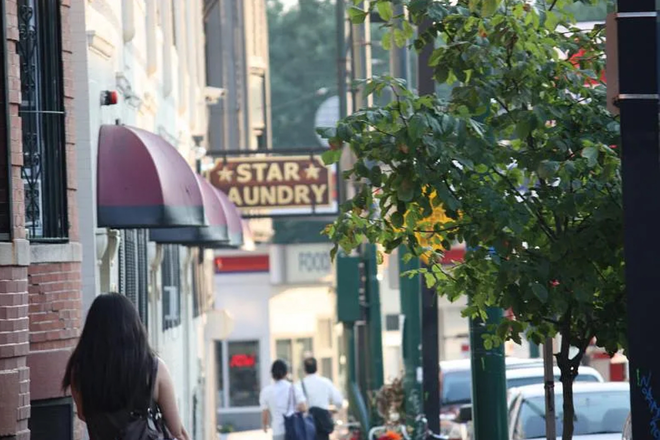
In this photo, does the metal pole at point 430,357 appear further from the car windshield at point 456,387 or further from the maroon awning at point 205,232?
the car windshield at point 456,387

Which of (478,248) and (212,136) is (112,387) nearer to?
(478,248)

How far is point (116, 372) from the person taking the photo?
22.2 ft

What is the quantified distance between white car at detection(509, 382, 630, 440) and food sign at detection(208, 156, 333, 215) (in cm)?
1266

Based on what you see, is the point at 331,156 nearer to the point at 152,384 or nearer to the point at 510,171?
the point at 510,171

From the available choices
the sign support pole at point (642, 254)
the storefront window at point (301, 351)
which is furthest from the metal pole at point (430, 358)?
the storefront window at point (301, 351)

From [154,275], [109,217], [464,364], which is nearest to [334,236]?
[109,217]

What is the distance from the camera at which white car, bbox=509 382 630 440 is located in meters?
13.9

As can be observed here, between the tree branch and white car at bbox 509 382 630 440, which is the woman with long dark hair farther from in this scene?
white car at bbox 509 382 630 440

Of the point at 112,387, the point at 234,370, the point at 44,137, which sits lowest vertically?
the point at 234,370

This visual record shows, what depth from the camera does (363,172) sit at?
27.5 feet

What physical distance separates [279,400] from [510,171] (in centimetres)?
894

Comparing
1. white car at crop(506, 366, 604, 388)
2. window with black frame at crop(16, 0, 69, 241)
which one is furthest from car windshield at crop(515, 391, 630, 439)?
window with black frame at crop(16, 0, 69, 241)

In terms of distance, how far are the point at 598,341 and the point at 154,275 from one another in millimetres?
10243

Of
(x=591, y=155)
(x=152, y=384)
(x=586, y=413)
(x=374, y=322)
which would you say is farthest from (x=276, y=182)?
(x=152, y=384)
